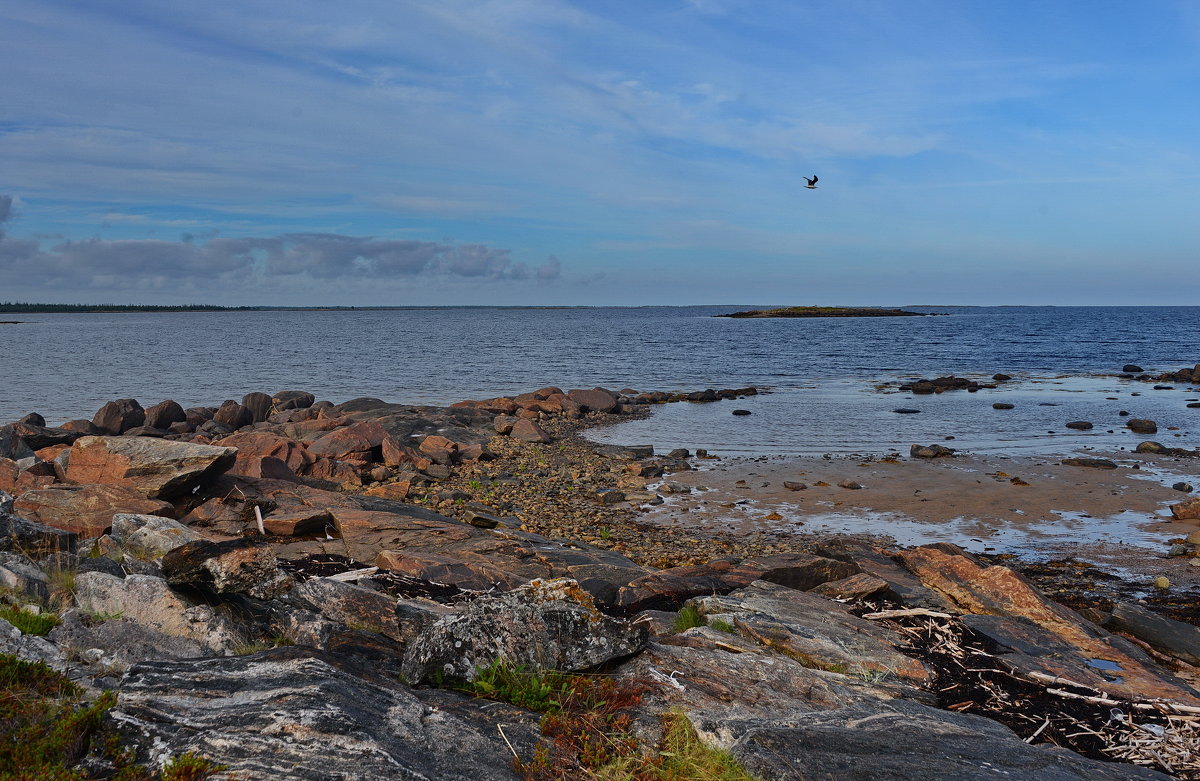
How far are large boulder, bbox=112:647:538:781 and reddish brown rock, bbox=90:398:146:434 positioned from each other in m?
28.9

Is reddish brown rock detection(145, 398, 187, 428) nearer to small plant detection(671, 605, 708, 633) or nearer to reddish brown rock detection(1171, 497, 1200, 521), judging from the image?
small plant detection(671, 605, 708, 633)

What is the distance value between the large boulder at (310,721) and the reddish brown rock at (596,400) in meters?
30.4

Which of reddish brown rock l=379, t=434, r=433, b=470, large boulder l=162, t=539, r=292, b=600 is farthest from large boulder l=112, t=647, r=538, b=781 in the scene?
reddish brown rock l=379, t=434, r=433, b=470

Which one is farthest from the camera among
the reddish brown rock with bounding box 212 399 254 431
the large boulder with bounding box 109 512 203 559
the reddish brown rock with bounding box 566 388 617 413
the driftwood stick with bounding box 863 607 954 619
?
the reddish brown rock with bounding box 566 388 617 413

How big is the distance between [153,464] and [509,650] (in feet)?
31.3

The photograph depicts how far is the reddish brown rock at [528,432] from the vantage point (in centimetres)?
2716

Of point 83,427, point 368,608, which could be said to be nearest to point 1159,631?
point 368,608

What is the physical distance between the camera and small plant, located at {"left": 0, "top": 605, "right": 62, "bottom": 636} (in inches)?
229

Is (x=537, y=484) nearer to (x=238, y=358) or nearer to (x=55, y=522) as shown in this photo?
(x=55, y=522)

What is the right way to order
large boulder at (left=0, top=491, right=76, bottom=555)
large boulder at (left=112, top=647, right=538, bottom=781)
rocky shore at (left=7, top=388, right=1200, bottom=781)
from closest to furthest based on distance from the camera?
large boulder at (left=112, top=647, right=538, bottom=781) < rocky shore at (left=7, top=388, right=1200, bottom=781) < large boulder at (left=0, top=491, right=76, bottom=555)

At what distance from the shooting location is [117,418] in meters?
29.5

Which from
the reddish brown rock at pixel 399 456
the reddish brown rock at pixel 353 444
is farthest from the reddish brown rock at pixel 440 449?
the reddish brown rock at pixel 353 444

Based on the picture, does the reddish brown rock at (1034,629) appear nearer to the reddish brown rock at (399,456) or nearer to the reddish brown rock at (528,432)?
the reddish brown rock at (399,456)

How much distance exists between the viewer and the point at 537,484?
1998 centimetres
